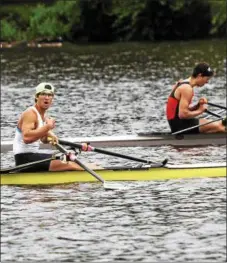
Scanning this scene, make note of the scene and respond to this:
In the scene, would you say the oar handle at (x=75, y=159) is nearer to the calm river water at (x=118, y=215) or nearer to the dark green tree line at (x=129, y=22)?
the calm river water at (x=118, y=215)

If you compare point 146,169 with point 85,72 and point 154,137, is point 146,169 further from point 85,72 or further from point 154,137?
point 85,72

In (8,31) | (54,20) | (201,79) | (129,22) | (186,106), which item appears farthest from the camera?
(8,31)

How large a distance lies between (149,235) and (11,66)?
143 ft

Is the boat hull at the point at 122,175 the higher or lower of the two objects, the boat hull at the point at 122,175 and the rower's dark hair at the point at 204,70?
the lower

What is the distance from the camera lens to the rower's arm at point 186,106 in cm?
2517

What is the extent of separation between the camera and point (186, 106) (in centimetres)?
2530

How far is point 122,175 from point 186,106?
15.8 feet

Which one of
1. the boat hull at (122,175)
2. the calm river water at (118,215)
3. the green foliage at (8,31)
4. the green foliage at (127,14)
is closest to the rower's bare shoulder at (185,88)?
the calm river water at (118,215)

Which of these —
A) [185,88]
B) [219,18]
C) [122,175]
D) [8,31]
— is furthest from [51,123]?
[8,31]

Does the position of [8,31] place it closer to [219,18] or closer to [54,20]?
[54,20]

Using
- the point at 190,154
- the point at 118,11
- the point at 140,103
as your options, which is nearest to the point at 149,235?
the point at 190,154

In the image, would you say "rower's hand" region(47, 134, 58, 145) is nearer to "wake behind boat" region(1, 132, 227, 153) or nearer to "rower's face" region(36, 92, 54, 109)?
"rower's face" region(36, 92, 54, 109)

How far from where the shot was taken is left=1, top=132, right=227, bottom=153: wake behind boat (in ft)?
83.1

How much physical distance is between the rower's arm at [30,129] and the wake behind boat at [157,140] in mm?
4685
